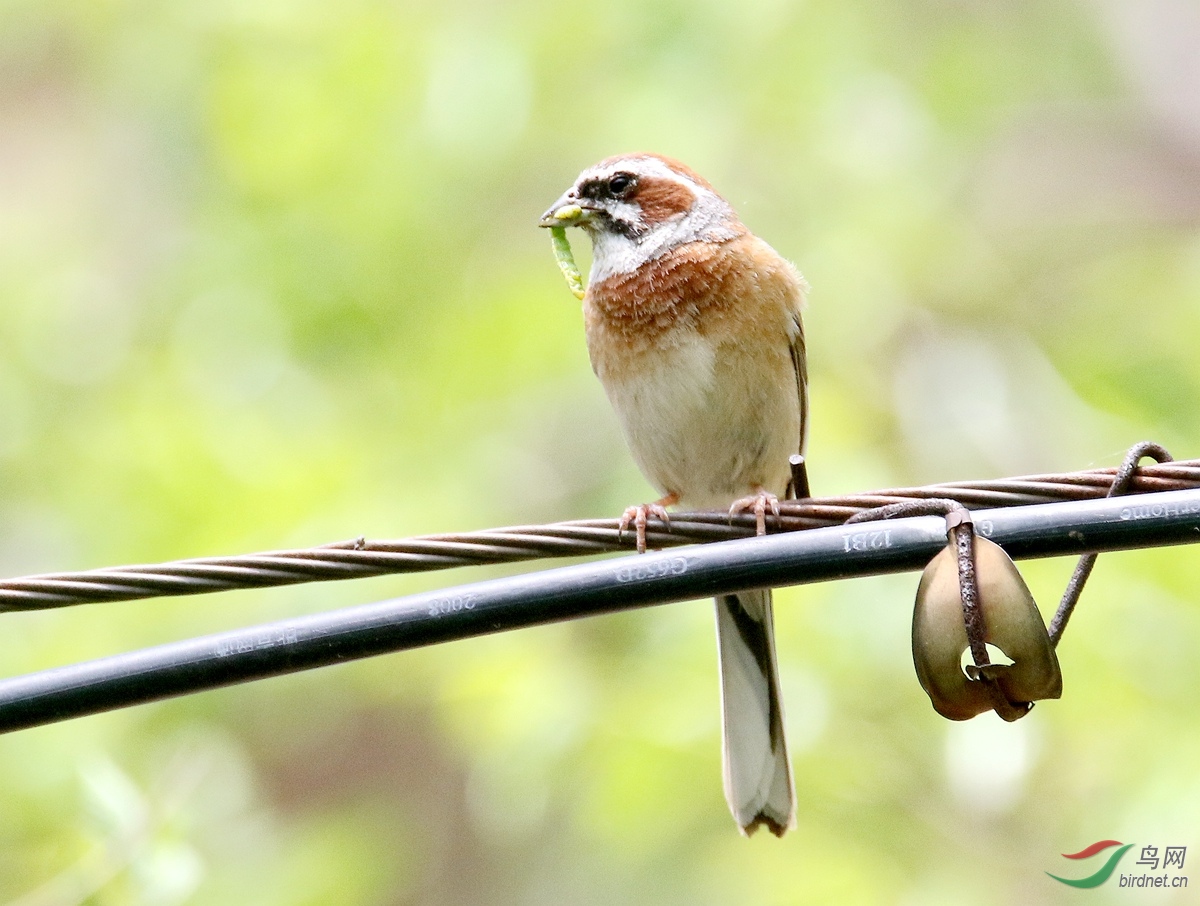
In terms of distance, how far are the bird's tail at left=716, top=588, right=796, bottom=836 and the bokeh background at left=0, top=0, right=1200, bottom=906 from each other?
25 centimetres

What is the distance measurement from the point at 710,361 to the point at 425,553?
1.72 m

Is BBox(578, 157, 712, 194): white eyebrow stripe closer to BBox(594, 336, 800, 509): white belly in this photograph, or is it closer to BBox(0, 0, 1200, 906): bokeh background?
BBox(594, 336, 800, 509): white belly

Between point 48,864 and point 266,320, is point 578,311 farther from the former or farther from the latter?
point 48,864

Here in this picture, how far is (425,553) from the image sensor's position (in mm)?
2414

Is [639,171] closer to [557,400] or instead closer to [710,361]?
[710,361]

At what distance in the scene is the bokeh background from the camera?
4168 mm

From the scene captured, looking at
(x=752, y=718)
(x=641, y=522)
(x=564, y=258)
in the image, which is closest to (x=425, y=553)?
(x=641, y=522)

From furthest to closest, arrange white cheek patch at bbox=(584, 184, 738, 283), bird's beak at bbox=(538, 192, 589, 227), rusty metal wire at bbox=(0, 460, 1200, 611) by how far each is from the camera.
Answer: bird's beak at bbox=(538, 192, 589, 227) < white cheek patch at bbox=(584, 184, 738, 283) < rusty metal wire at bbox=(0, 460, 1200, 611)

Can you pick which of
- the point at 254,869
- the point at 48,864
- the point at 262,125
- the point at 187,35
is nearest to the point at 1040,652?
the point at 254,869

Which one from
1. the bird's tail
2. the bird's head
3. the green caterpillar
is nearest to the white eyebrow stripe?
the bird's head

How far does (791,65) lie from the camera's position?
5.91 m

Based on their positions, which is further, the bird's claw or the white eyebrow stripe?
the white eyebrow stripe

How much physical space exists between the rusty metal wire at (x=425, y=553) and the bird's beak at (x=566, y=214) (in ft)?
6.65

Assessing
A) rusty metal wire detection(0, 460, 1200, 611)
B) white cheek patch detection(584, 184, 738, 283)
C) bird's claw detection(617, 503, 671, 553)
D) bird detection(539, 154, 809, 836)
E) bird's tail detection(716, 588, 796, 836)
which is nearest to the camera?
rusty metal wire detection(0, 460, 1200, 611)
